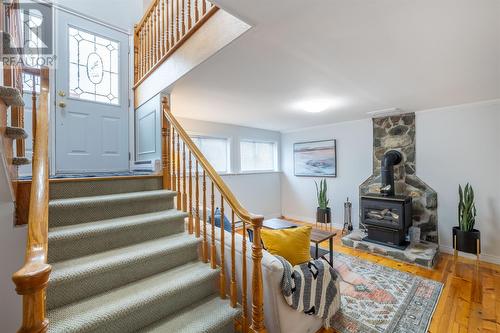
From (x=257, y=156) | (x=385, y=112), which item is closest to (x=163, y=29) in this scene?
(x=257, y=156)

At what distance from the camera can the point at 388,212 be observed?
3535 mm

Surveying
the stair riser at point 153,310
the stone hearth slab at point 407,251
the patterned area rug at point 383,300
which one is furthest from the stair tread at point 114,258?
the stone hearth slab at point 407,251

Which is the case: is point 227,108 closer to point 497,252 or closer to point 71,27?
point 71,27

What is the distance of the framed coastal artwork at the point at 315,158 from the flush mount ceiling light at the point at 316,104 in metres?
1.54

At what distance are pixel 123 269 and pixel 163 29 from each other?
100 inches

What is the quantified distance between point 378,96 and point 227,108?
2127mm

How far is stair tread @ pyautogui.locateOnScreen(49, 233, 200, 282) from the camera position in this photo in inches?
54.9

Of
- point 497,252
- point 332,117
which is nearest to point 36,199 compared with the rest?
point 332,117

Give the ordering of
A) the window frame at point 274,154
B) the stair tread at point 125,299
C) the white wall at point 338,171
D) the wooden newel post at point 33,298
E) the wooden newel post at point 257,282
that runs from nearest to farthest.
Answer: the wooden newel post at point 33,298
the stair tread at point 125,299
the wooden newel post at point 257,282
the white wall at point 338,171
the window frame at point 274,154

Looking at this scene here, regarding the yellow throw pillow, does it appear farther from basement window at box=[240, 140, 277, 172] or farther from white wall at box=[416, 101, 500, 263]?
basement window at box=[240, 140, 277, 172]

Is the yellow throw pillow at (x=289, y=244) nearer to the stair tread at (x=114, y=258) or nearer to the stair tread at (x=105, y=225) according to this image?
the stair tread at (x=114, y=258)

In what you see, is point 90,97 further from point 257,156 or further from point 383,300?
point 383,300

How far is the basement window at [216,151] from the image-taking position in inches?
176

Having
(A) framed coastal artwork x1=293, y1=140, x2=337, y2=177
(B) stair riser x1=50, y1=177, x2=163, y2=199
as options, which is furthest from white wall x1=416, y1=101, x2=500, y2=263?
(B) stair riser x1=50, y1=177, x2=163, y2=199
